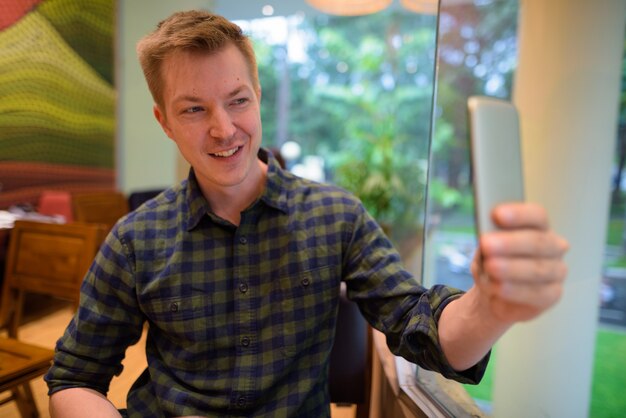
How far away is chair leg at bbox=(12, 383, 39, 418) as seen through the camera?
1287 millimetres

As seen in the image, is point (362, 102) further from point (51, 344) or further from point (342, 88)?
point (51, 344)

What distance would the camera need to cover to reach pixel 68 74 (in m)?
3.60

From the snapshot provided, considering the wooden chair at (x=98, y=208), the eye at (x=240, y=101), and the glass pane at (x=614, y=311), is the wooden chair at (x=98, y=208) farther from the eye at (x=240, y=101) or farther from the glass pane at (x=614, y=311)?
the glass pane at (x=614, y=311)

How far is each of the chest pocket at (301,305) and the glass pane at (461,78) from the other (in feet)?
0.98

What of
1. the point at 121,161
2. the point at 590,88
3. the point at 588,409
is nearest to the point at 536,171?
the point at 590,88

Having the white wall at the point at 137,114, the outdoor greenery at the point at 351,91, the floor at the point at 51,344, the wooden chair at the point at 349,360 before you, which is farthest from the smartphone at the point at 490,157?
the white wall at the point at 137,114

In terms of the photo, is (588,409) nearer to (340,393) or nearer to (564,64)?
(340,393)

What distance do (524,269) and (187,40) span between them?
0.73 metres

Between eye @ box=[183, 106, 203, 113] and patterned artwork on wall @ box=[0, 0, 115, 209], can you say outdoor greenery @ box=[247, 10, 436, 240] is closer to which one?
patterned artwork on wall @ box=[0, 0, 115, 209]

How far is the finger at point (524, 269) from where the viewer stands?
44 cm

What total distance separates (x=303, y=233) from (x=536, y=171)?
1.89ft

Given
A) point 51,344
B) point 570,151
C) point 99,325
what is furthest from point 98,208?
point 570,151

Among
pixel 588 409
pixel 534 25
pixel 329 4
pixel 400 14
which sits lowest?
pixel 588 409

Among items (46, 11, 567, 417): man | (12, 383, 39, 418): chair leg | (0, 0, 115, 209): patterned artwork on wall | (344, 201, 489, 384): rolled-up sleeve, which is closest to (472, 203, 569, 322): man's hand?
(344, 201, 489, 384): rolled-up sleeve
